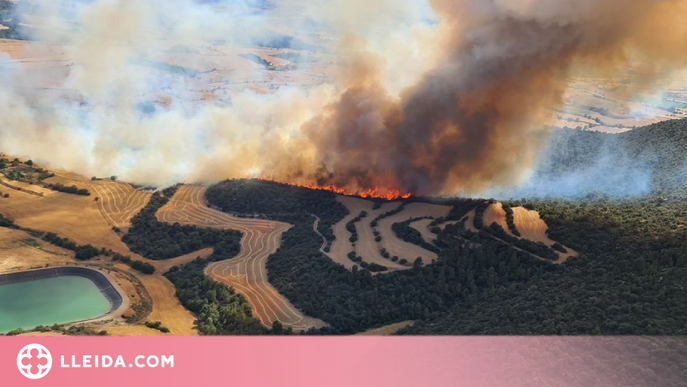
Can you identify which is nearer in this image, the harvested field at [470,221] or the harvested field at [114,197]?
the harvested field at [470,221]

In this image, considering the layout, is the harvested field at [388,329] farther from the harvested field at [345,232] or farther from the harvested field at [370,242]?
the harvested field at [345,232]

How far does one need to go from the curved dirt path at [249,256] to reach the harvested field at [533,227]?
20085mm

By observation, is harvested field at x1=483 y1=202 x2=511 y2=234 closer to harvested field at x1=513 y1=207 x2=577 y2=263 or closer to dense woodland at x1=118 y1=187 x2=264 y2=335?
harvested field at x1=513 y1=207 x2=577 y2=263

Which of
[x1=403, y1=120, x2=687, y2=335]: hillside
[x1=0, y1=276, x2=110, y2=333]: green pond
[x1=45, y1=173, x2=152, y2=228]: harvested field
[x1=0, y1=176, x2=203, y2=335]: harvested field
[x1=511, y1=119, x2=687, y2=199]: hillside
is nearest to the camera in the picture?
[x1=403, y1=120, x2=687, y2=335]: hillside

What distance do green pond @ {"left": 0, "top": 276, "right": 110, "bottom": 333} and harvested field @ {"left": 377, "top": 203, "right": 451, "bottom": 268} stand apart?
84.8 feet

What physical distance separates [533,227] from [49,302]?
4326cm

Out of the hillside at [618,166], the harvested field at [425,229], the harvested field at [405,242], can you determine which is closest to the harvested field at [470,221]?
the harvested field at [405,242]

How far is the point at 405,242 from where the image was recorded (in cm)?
6141

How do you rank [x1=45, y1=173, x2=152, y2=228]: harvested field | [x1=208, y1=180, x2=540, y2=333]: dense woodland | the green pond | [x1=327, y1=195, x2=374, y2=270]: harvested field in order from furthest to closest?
1. [x1=45, y1=173, x2=152, y2=228]: harvested field
2. [x1=327, y1=195, x2=374, y2=270]: harvested field
3. the green pond
4. [x1=208, y1=180, x2=540, y2=333]: dense woodland

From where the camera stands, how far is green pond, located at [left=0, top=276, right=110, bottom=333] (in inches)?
2063

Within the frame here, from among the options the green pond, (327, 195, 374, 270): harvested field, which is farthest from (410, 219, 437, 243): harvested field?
the green pond

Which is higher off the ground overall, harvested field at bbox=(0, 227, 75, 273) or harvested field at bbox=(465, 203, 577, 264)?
harvested field at bbox=(465, 203, 577, 264)

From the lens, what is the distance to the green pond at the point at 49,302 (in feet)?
172

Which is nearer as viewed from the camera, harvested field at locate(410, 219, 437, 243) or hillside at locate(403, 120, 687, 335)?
hillside at locate(403, 120, 687, 335)
